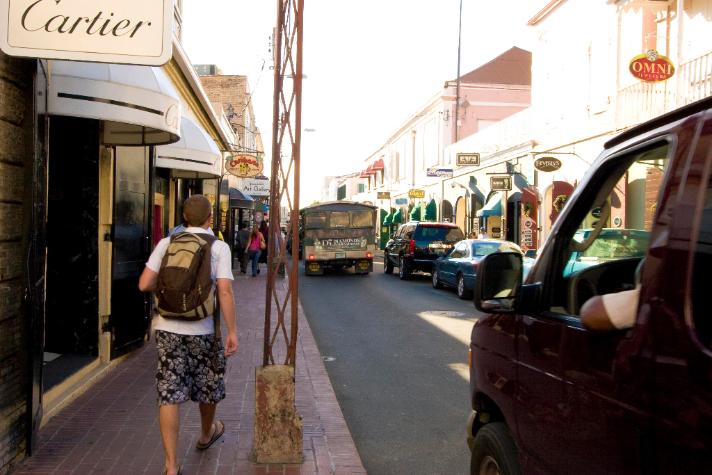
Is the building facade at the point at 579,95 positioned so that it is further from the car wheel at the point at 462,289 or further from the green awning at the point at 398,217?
the green awning at the point at 398,217

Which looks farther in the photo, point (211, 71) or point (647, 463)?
point (211, 71)

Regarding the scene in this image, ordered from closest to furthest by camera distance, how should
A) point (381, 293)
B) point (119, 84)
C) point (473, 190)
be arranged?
point (119, 84)
point (381, 293)
point (473, 190)

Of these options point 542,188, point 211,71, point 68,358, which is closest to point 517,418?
point 68,358

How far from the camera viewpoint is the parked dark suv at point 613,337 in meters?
1.88

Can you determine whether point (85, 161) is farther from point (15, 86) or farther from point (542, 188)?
point (542, 188)

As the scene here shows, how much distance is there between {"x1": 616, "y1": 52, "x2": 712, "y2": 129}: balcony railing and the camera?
566 inches

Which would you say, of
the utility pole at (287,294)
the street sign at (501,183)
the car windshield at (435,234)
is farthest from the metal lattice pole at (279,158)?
the street sign at (501,183)

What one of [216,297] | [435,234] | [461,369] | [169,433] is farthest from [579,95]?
[169,433]

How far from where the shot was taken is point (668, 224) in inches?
80.3

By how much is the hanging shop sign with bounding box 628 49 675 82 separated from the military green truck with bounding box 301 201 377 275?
11.2 meters

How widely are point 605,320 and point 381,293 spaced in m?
15.4

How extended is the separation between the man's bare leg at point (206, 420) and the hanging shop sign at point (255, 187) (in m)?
26.6

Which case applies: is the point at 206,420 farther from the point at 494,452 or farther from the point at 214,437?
the point at 494,452

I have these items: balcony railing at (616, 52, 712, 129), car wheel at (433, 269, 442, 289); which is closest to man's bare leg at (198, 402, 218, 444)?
balcony railing at (616, 52, 712, 129)
